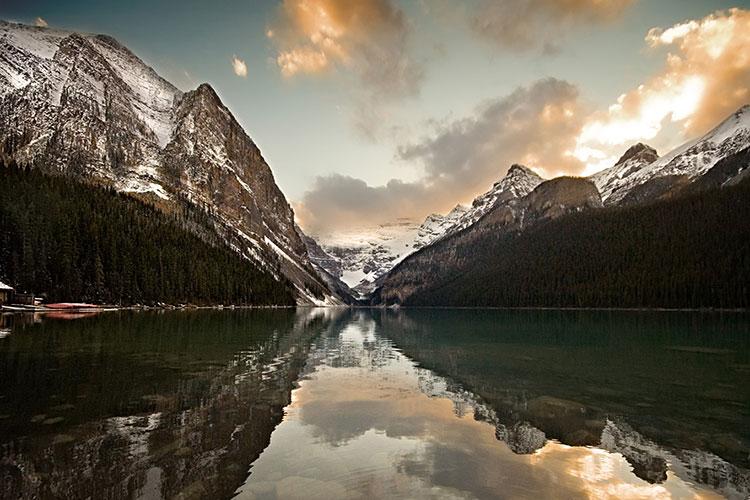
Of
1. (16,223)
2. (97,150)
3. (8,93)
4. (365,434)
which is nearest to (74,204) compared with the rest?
(16,223)

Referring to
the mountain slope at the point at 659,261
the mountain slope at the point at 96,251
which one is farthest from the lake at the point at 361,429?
the mountain slope at the point at 659,261

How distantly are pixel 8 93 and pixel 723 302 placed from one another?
280 meters

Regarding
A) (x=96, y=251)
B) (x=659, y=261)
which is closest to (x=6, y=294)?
(x=96, y=251)

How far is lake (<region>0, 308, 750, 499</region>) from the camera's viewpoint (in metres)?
8.73

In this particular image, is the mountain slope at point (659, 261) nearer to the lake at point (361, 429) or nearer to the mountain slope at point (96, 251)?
the lake at point (361, 429)

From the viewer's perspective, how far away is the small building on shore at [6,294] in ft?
214

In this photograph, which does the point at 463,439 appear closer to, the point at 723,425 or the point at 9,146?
the point at 723,425

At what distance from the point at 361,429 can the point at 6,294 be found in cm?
7743

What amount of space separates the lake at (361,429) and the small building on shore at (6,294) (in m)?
52.7

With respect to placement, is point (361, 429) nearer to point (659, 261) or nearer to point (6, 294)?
point (6, 294)

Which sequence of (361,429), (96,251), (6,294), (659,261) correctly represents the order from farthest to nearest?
(659,261), (96,251), (6,294), (361,429)

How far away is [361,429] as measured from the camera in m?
13.1

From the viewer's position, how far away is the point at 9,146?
178250mm

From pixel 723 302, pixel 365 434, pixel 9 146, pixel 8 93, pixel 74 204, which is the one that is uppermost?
pixel 8 93
